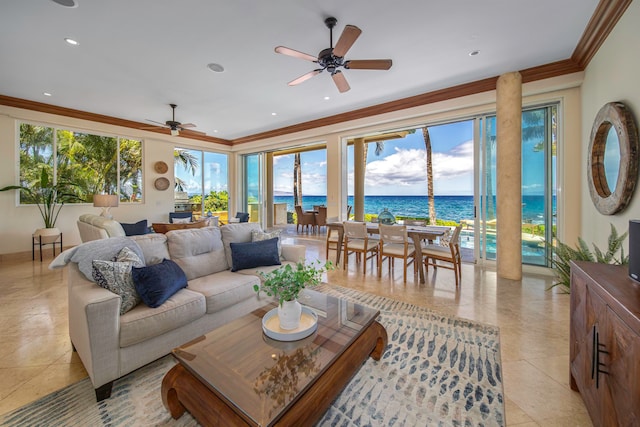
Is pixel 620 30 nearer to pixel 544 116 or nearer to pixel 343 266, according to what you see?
pixel 544 116

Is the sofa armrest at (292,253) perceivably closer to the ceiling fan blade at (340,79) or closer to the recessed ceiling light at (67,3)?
the ceiling fan blade at (340,79)

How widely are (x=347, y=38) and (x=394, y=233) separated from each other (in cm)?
239

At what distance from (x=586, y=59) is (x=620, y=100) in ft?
3.98

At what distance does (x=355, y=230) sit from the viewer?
12.8 ft

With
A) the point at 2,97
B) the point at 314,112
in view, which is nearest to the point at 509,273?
the point at 314,112

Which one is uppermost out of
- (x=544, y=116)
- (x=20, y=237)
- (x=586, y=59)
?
(x=586, y=59)

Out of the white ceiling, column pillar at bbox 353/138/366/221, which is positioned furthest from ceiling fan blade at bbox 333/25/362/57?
column pillar at bbox 353/138/366/221

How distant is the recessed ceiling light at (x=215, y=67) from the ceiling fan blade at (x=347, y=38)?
6.09ft

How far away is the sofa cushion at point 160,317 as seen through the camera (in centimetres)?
163

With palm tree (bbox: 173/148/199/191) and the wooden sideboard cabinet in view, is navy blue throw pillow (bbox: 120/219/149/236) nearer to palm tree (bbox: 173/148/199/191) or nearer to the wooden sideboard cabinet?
palm tree (bbox: 173/148/199/191)

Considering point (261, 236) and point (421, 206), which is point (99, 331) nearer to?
point (261, 236)

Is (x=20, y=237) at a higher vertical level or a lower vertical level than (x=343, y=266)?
higher

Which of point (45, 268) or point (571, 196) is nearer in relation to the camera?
point (571, 196)

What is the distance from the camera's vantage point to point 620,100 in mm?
2416
